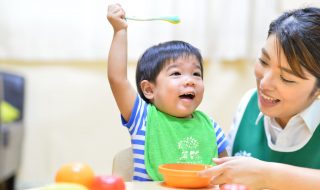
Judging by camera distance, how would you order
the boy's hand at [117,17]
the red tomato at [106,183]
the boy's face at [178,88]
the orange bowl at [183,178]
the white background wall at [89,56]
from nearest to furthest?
the red tomato at [106,183] < the orange bowl at [183,178] < the boy's hand at [117,17] < the boy's face at [178,88] < the white background wall at [89,56]

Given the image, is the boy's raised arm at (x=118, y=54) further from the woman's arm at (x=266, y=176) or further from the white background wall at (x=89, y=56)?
the white background wall at (x=89, y=56)

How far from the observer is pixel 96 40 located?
2.32 meters

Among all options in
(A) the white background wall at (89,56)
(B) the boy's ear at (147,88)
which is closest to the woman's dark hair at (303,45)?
(B) the boy's ear at (147,88)

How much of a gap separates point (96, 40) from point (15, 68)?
0.46m

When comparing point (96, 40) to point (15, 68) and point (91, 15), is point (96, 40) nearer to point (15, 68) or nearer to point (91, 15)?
point (91, 15)

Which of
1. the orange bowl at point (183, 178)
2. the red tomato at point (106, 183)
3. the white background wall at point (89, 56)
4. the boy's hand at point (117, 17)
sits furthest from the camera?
the white background wall at point (89, 56)

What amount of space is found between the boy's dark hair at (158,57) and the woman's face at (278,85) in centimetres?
21

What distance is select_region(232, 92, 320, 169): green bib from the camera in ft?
4.02

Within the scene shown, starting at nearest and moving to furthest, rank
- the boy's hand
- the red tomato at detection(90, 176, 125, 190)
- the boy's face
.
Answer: the red tomato at detection(90, 176, 125, 190)
the boy's hand
the boy's face

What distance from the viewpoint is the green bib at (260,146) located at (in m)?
1.22

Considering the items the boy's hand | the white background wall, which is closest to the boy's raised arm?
the boy's hand

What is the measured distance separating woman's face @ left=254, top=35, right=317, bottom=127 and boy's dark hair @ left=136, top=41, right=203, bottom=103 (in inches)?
8.2

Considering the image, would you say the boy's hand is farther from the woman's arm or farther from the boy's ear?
the woman's arm

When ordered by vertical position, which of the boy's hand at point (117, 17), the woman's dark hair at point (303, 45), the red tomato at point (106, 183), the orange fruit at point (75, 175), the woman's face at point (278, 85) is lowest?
the red tomato at point (106, 183)
